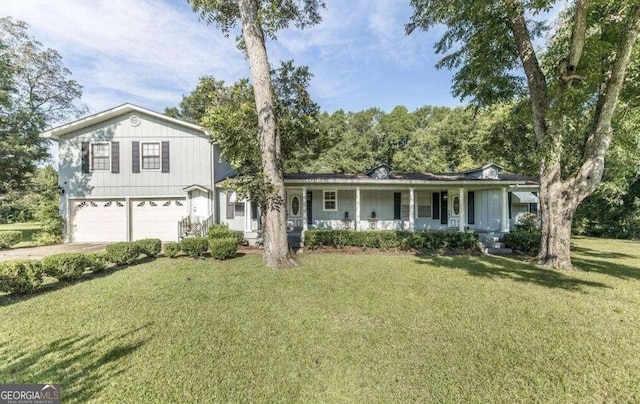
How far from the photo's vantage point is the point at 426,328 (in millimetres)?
Answer: 4449

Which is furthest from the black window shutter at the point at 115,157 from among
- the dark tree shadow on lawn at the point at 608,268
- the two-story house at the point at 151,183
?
the dark tree shadow on lawn at the point at 608,268

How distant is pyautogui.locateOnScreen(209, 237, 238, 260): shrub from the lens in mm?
9648

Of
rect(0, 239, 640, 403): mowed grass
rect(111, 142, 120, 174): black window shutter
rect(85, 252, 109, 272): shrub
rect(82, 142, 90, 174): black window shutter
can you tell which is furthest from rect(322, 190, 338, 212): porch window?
rect(82, 142, 90, 174): black window shutter

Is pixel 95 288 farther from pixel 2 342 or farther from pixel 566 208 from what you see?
pixel 566 208

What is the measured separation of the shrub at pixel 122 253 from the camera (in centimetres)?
855

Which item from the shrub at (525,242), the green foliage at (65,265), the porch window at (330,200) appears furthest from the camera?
the porch window at (330,200)

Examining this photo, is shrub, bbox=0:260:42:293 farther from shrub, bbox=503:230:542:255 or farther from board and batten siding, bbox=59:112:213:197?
shrub, bbox=503:230:542:255

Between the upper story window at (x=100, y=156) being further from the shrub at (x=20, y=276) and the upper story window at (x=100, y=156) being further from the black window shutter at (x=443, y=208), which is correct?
the black window shutter at (x=443, y=208)

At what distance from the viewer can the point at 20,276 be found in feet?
19.7

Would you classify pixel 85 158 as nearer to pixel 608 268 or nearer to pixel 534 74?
pixel 534 74

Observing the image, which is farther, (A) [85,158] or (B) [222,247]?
(A) [85,158]

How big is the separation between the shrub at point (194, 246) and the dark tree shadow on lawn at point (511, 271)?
24.7 feet

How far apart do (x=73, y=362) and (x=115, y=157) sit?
12983 mm

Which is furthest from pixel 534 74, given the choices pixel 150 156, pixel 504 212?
pixel 150 156
